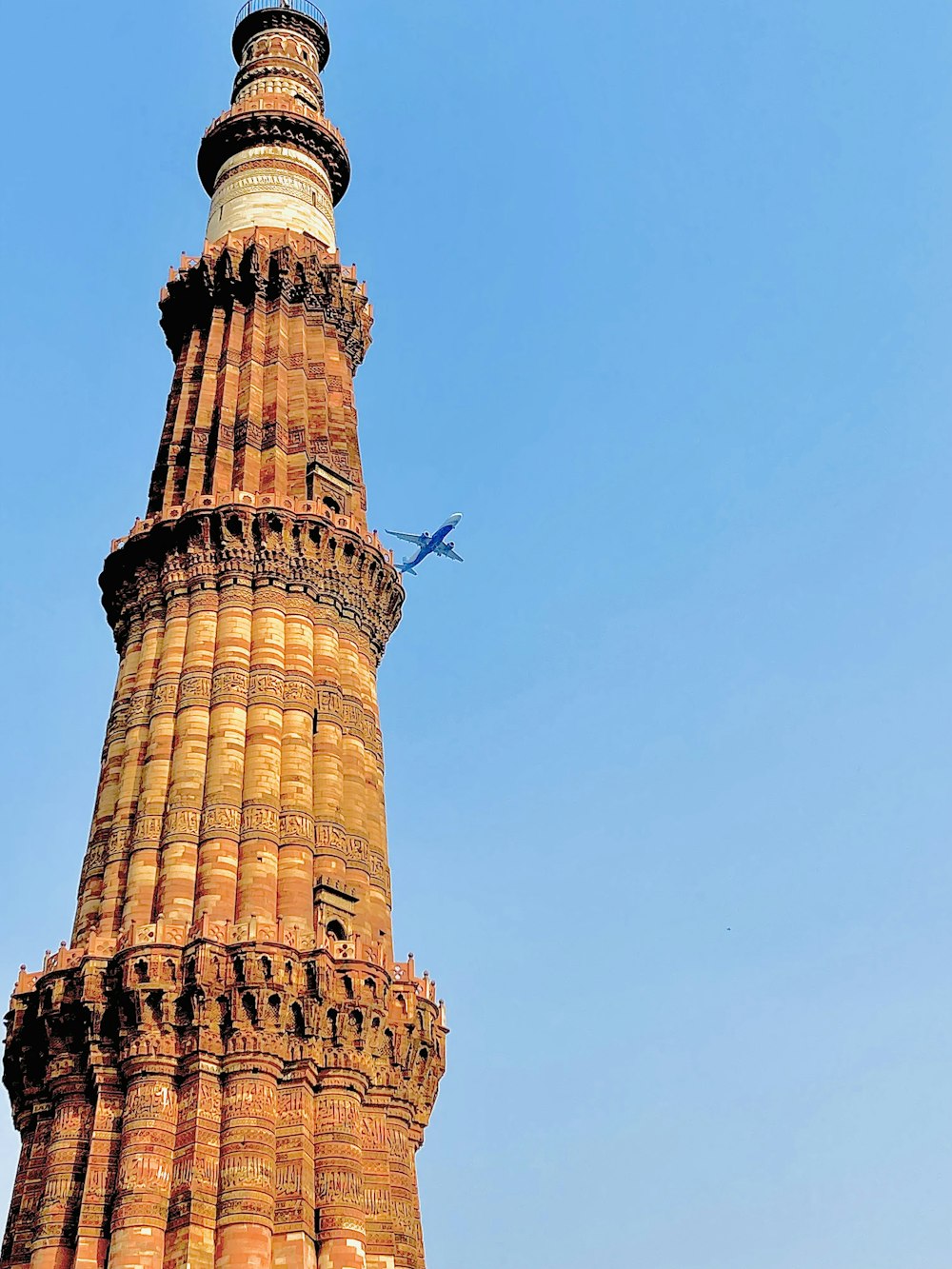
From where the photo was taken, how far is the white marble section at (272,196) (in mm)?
41000

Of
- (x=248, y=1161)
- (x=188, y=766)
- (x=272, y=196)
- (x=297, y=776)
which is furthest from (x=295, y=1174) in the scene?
(x=272, y=196)

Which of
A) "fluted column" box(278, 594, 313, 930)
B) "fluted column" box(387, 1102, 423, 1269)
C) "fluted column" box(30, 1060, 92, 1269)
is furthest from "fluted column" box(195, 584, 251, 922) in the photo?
"fluted column" box(387, 1102, 423, 1269)

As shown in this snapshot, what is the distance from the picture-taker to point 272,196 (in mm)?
41594

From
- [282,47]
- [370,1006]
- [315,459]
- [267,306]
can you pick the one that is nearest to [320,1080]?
[370,1006]

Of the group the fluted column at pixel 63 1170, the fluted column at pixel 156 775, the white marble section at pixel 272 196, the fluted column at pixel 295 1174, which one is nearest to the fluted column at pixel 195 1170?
the fluted column at pixel 295 1174

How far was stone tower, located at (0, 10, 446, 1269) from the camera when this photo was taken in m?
23.9

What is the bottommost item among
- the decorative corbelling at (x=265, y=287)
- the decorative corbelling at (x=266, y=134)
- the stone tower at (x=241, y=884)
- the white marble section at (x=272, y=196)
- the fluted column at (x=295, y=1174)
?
the fluted column at (x=295, y=1174)

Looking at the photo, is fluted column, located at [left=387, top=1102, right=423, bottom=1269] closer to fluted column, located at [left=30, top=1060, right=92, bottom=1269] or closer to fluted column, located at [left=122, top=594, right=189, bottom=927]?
fluted column, located at [left=30, top=1060, right=92, bottom=1269]

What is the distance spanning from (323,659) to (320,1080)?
9329mm

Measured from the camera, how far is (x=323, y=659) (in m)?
31.6

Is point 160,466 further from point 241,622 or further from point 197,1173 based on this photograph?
point 197,1173

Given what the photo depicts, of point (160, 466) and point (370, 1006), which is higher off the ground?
point (160, 466)

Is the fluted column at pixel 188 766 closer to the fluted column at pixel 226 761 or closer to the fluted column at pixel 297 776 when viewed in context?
the fluted column at pixel 226 761

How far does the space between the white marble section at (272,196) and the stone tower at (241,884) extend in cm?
197
